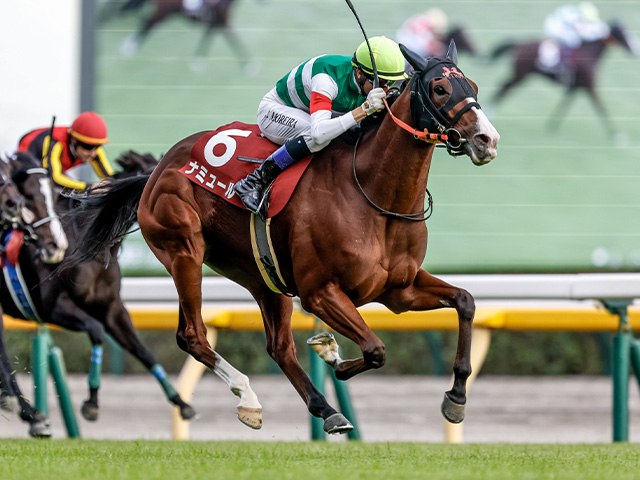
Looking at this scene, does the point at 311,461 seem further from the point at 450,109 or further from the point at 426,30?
the point at 426,30

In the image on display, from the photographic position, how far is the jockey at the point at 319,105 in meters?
4.39

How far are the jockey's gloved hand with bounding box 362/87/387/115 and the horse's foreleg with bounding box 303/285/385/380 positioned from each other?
0.72 metres

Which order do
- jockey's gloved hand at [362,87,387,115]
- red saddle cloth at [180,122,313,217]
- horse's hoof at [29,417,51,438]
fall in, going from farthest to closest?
1. horse's hoof at [29,417,51,438]
2. red saddle cloth at [180,122,313,217]
3. jockey's gloved hand at [362,87,387,115]

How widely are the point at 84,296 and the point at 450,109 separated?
3.29 m

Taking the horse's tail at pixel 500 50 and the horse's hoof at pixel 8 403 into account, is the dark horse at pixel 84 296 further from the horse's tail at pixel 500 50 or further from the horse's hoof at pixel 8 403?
the horse's tail at pixel 500 50

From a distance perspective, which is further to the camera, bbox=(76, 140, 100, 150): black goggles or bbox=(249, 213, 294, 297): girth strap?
bbox=(76, 140, 100, 150): black goggles

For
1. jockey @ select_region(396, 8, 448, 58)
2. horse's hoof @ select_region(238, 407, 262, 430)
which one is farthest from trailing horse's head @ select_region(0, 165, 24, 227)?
jockey @ select_region(396, 8, 448, 58)

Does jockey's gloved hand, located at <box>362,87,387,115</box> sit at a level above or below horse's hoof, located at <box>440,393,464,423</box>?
above

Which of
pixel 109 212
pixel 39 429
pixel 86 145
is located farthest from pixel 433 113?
pixel 86 145

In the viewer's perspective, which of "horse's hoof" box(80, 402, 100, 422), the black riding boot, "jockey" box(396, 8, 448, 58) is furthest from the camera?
"jockey" box(396, 8, 448, 58)

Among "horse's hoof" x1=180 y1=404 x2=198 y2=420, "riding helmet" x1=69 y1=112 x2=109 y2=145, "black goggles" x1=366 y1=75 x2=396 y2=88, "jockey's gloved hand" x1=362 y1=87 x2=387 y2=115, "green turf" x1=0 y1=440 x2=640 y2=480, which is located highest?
"black goggles" x1=366 y1=75 x2=396 y2=88

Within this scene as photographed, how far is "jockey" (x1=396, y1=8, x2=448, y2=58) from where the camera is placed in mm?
7398

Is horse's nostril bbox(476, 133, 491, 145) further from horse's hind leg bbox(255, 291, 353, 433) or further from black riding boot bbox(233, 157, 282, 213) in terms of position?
horse's hind leg bbox(255, 291, 353, 433)

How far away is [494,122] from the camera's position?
731 centimetres
